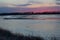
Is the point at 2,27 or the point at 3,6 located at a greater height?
the point at 3,6

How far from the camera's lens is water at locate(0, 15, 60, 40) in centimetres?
122

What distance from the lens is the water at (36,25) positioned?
122 centimetres

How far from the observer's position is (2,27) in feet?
4.25

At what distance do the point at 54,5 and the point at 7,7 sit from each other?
0.37 meters

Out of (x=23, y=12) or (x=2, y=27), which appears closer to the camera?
(x=23, y=12)

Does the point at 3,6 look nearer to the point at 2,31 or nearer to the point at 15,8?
the point at 15,8

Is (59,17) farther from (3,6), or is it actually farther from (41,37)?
(3,6)

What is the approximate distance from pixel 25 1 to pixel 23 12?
9cm

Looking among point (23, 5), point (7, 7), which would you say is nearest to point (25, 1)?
point (23, 5)

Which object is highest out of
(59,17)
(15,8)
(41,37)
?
(15,8)

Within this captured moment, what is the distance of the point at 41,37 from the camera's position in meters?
1.13

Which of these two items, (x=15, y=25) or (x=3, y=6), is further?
(x=15, y=25)

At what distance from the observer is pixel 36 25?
1.31m

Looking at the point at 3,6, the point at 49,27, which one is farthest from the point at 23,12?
the point at 49,27
